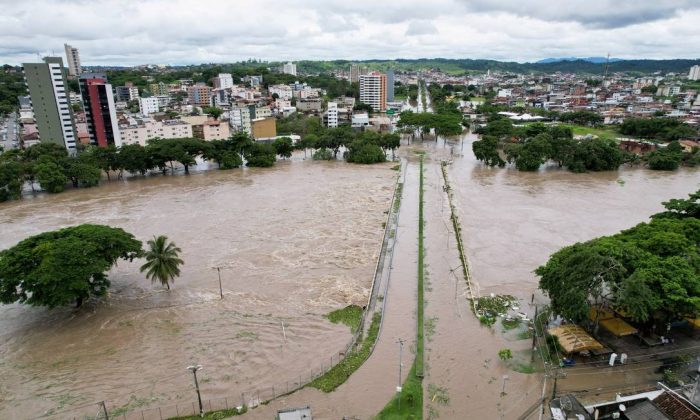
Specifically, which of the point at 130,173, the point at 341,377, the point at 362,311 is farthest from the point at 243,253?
the point at 130,173

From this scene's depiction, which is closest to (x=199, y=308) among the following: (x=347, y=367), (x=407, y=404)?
(x=347, y=367)

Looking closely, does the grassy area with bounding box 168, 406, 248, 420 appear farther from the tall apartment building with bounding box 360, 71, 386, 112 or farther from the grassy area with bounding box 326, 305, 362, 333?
the tall apartment building with bounding box 360, 71, 386, 112

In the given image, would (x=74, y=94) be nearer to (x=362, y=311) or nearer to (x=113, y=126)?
(x=113, y=126)

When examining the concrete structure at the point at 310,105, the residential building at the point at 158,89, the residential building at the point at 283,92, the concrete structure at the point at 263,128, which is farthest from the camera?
the residential building at the point at 158,89

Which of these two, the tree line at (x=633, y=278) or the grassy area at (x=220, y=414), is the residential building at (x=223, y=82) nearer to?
the tree line at (x=633, y=278)

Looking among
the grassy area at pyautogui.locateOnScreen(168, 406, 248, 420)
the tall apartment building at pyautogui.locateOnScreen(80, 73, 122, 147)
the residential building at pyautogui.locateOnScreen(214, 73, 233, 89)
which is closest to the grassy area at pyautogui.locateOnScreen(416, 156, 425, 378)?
the grassy area at pyautogui.locateOnScreen(168, 406, 248, 420)

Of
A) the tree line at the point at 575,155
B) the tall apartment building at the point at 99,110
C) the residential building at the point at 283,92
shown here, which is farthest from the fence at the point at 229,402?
the residential building at the point at 283,92
